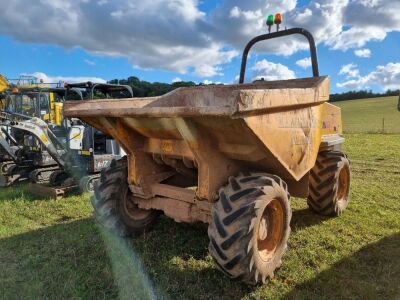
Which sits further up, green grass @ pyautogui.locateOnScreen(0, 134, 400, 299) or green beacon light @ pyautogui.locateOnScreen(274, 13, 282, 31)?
green beacon light @ pyautogui.locateOnScreen(274, 13, 282, 31)

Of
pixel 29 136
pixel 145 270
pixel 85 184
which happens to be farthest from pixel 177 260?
pixel 29 136

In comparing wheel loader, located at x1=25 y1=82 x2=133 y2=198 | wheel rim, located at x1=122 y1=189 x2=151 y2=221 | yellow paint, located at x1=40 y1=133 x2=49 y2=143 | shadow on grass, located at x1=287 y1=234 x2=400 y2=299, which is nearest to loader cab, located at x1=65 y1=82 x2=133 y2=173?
wheel loader, located at x1=25 y1=82 x2=133 y2=198

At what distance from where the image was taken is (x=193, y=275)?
354cm

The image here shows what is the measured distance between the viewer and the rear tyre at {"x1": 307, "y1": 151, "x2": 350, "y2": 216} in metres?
4.97

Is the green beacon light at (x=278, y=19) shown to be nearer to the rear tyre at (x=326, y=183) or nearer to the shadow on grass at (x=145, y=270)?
the rear tyre at (x=326, y=183)

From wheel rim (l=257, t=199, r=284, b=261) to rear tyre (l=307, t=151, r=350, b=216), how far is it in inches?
66.0

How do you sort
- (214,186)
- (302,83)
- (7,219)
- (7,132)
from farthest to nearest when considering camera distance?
(7,132) < (7,219) < (302,83) < (214,186)

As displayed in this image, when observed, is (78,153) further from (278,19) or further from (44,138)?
(278,19)

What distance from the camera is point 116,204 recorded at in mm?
4203

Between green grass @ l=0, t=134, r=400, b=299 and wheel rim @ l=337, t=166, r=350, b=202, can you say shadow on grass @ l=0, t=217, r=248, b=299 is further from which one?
wheel rim @ l=337, t=166, r=350, b=202

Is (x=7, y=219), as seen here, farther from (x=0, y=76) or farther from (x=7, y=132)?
(x=0, y=76)

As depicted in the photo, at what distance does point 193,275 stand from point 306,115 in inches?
71.7

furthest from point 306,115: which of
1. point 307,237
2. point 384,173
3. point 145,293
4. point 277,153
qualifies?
point 384,173

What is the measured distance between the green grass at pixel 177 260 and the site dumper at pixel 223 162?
317 millimetres
